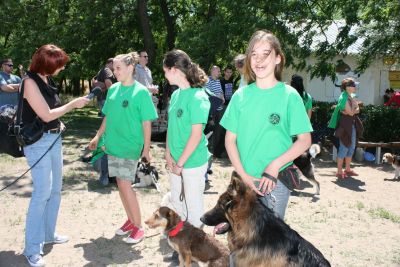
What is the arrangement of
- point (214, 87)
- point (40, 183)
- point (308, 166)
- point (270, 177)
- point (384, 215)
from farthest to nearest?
point (214, 87)
point (308, 166)
point (384, 215)
point (40, 183)
point (270, 177)

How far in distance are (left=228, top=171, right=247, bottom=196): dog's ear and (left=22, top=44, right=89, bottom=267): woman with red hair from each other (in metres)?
2.08

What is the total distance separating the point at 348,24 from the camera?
12773mm

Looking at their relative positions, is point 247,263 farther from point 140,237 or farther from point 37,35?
point 37,35

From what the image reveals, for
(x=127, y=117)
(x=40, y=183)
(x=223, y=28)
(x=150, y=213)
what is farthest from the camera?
(x=223, y=28)

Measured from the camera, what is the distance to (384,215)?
6.51 metres

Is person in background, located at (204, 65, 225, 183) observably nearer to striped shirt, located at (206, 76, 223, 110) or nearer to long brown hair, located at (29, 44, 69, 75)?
striped shirt, located at (206, 76, 223, 110)

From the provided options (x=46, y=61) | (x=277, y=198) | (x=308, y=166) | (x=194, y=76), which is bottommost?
(x=308, y=166)

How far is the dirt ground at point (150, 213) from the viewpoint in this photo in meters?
4.84

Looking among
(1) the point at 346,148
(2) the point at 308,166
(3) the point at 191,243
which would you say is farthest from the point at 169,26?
(3) the point at 191,243

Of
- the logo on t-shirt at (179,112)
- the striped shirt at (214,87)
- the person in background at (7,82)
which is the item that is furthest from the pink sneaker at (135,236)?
the person in background at (7,82)

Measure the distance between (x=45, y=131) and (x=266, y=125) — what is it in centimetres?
255

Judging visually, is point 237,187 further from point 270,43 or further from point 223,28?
point 223,28

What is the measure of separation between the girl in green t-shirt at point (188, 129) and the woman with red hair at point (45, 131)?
929 mm

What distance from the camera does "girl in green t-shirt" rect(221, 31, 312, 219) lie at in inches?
109
